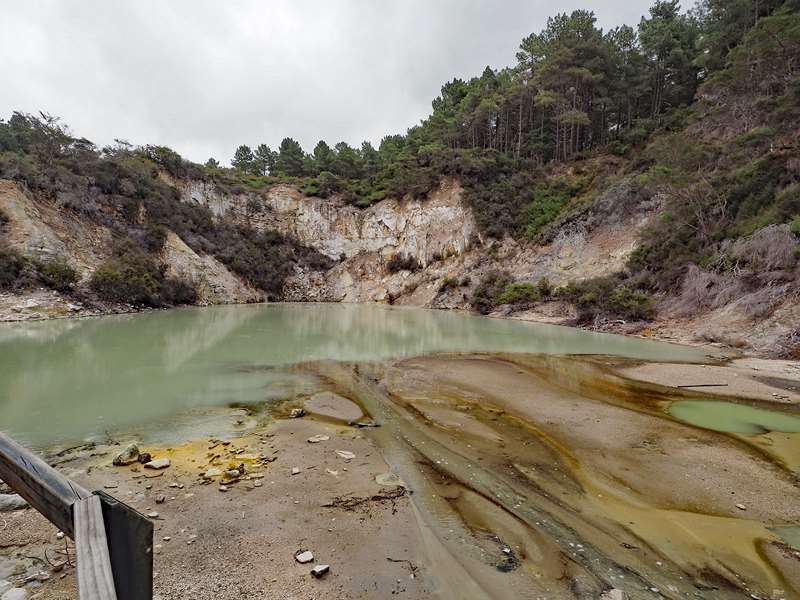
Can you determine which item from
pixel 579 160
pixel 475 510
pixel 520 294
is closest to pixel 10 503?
pixel 475 510

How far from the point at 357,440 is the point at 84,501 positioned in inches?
183

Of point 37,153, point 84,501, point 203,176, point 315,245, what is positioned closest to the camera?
point 84,501

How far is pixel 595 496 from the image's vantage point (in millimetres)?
4363

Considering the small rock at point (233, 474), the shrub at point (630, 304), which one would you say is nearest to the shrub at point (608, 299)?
the shrub at point (630, 304)

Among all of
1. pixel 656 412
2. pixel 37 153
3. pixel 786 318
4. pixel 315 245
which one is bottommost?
pixel 656 412

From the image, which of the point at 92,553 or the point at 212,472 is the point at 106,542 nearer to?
the point at 92,553

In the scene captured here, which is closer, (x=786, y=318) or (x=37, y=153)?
(x=786, y=318)

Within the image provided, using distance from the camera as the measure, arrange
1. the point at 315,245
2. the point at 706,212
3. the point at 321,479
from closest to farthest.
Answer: the point at 321,479 < the point at 706,212 < the point at 315,245

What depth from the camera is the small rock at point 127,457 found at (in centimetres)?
474

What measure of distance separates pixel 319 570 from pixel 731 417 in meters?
7.67

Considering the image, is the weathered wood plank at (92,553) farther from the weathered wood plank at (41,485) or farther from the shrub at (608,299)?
the shrub at (608,299)

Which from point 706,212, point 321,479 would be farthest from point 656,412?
point 706,212

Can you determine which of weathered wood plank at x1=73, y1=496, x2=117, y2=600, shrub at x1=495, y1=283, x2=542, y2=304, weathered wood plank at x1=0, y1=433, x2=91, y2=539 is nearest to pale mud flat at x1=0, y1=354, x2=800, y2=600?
weathered wood plank at x1=0, y1=433, x2=91, y2=539

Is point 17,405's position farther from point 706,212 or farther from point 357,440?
point 706,212
